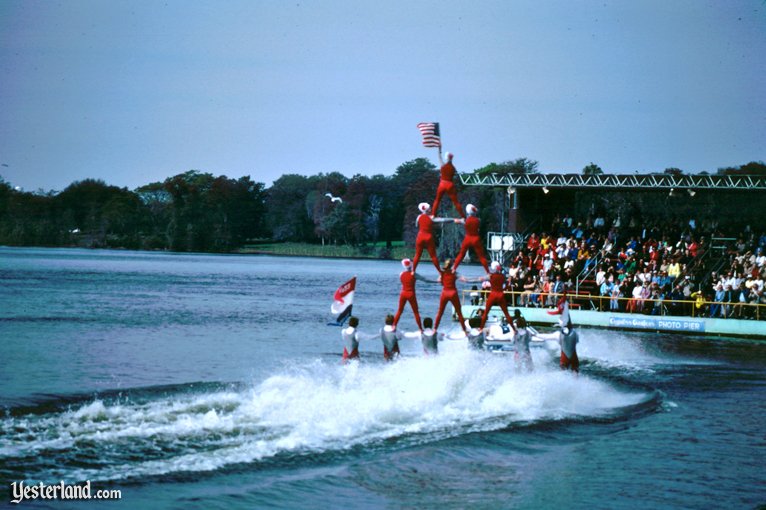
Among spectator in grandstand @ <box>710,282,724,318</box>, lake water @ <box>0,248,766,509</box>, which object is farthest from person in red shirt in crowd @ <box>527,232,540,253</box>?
lake water @ <box>0,248,766,509</box>

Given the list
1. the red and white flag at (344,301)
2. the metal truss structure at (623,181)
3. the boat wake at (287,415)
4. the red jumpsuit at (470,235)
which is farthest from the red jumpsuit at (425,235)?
the metal truss structure at (623,181)

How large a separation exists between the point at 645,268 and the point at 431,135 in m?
22.9

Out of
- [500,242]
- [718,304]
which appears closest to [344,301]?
[718,304]

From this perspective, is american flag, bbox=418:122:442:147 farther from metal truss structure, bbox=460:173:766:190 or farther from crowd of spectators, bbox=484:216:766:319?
metal truss structure, bbox=460:173:766:190

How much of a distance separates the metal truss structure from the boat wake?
818 inches

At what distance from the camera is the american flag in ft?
82.8

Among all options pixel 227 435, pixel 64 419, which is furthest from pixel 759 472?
pixel 64 419

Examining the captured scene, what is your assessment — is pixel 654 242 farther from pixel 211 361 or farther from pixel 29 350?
pixel 29 350

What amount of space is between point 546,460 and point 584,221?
33.3m

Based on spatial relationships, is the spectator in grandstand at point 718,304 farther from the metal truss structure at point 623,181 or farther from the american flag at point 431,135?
the american flag at point 431,135

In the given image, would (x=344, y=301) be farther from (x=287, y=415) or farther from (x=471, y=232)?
(x=287, y=415)

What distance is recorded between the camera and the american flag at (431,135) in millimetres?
25234

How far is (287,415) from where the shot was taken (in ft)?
68.9

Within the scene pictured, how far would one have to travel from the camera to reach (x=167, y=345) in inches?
1592
